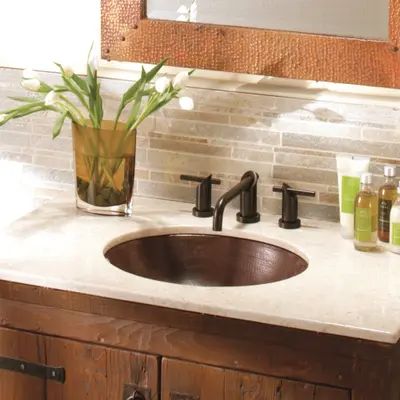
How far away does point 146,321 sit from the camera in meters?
1.78

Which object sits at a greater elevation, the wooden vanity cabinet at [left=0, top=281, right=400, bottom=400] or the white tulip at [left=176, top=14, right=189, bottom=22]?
the white tulip at [left=176, top=14, right=189, bottom=22]

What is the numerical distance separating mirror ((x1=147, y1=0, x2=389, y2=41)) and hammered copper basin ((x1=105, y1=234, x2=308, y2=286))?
43 cm

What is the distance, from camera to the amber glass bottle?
201 cm

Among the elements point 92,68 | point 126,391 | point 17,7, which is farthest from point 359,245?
point 17,7

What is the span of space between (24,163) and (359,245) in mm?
810

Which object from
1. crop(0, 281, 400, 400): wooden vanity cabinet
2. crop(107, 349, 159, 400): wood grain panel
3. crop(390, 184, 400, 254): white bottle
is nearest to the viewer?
crop(0, 281, 400, 400): wooden vanity cabinet

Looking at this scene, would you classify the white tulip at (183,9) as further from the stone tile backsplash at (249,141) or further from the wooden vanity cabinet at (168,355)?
the wooden vanity cabinet at (168,355)

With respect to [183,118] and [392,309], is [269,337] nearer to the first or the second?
[392,309]

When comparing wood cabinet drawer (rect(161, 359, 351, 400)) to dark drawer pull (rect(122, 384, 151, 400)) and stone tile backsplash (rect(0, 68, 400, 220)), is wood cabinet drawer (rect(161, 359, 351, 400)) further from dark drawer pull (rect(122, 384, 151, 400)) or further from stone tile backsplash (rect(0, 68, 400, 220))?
stone tile backsplash (rect(0, 68, 400, 220))

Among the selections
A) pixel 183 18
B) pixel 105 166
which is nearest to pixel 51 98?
pixel 105 166

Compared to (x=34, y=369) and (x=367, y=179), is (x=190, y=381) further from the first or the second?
(x=367, y=179)

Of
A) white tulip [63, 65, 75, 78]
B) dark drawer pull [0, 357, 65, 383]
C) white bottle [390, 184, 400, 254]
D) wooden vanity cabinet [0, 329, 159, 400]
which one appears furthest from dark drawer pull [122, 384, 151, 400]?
white tulip [63, 65, 75, 78]

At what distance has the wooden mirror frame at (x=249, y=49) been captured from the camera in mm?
2043

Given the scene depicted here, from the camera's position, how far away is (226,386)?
1.76 metres
